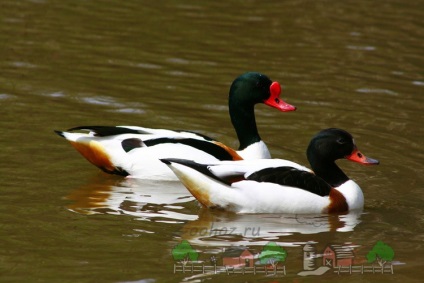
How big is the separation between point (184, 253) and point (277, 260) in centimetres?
72

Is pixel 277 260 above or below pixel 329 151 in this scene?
below

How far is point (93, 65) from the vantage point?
1409cm

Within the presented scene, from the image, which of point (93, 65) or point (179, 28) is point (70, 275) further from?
point (179, 28)

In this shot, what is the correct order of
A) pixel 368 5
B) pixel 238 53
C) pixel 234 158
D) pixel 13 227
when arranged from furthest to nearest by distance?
pixel 368 5 → pixel 238 53 → pixel 234 158 → pixel 13 227

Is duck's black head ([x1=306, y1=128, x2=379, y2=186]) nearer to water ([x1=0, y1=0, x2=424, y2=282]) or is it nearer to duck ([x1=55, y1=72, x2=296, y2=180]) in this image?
water ([x1=0, y1=0, x2=424, y2=282])

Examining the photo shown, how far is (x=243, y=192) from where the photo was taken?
30.6ft

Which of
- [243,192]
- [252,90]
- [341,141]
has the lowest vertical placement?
[243,192]

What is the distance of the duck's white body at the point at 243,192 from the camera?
9.32 metres

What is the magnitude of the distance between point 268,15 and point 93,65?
4.10 meters

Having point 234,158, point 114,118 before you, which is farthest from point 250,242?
point 114,118

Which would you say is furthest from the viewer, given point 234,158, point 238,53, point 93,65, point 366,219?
point 238,53

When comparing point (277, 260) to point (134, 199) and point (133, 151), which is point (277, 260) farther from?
point (133, 151)

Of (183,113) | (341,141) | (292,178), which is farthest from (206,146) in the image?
(183,113)

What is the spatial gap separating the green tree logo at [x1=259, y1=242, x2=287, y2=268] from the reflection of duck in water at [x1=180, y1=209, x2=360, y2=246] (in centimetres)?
16
